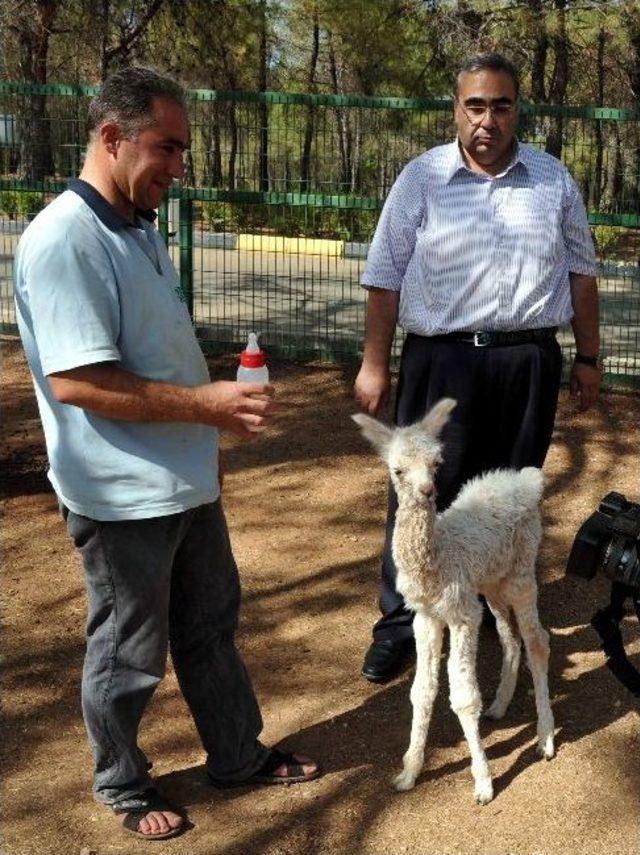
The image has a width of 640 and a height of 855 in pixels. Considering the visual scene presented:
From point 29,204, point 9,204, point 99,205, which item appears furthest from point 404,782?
point 9,204

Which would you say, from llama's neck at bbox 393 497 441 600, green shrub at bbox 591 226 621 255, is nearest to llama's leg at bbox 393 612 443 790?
llama's neck at bbox 393 497 441 600

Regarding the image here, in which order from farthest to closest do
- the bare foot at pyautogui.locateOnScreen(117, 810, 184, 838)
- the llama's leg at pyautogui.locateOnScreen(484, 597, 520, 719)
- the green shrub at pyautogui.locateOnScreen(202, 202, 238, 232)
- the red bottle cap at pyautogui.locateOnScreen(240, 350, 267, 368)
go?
1. the green shrub at pyautogui.locateOnScreen(202, 202, 238, 232)
2. the llama's leg at pyautogui.locateOnScreen(484, 597, 520, 719)
3. the bare foot at pyautogui.locateOnScreen(117, 810, 184, 838)
4. the red bottle cap at pyautogui.locateOnScreen(240, 350, 267, 368)

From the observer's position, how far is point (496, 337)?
3.93 metres

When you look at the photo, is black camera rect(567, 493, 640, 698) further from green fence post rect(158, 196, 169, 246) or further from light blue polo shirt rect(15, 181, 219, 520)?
green fence post rect(158, 196, 169, 246)

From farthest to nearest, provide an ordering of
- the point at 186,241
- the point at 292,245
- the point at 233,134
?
the point at 292,245 < the point at 186,241 < the point at 233,134

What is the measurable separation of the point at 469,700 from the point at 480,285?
143 centimetres

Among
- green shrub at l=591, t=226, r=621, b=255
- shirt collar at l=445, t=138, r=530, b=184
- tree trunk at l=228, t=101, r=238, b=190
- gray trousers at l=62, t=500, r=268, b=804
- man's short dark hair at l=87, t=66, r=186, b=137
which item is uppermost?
tree trunk at l=228, t=101, r=238, b=190

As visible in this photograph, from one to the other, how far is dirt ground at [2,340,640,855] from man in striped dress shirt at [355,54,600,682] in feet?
1.36

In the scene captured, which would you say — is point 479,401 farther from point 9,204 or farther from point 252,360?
point 9,204

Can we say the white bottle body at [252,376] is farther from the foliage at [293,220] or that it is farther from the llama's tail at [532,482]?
the foliage at [293,220]

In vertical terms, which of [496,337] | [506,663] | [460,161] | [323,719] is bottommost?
[323,719]

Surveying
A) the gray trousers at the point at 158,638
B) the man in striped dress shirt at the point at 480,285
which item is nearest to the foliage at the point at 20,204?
the man in striped dress shirt at the point at 480,285

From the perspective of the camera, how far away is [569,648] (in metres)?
4.54

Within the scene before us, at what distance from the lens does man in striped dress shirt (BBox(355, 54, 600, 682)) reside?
3.84m
